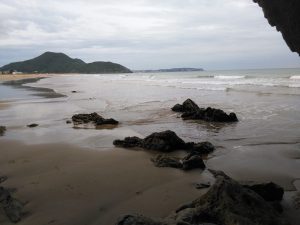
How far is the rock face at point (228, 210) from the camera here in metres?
4.54

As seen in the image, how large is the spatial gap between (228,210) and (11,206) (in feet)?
10.7

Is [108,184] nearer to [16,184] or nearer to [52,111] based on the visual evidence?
[16,184]

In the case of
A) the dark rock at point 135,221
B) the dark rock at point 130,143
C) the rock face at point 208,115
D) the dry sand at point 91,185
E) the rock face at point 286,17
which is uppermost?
the rock face at point 286,17

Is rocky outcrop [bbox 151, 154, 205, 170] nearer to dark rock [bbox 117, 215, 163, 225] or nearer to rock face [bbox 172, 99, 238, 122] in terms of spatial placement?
dark rock [bbox 117, 215, 163, 225]

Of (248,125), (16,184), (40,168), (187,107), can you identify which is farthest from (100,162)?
(187,107)

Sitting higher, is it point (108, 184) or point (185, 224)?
point (185, 224)

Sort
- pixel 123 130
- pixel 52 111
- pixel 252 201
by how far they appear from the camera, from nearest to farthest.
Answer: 1. pixel 252 201
2. pixel 123 130
3. pixel 52 111

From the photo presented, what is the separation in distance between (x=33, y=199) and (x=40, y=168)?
6.52 ft

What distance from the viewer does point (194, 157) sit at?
7.89m

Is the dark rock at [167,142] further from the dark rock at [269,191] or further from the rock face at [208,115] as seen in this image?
the rock face at [208,115]

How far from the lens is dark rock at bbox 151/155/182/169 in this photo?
26.3 feet

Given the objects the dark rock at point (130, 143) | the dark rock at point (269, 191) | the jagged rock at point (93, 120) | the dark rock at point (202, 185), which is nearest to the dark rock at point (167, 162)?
the dark rock at point (202, 185)

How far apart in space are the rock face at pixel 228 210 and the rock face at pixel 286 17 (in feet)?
11.1

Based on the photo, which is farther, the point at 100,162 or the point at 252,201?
the point at 100,162
